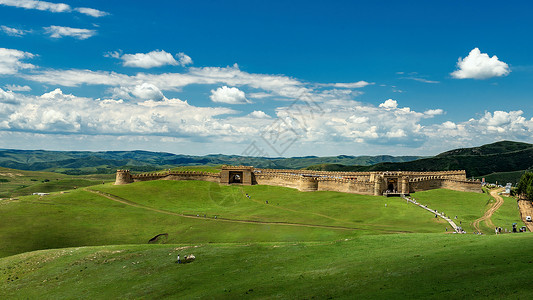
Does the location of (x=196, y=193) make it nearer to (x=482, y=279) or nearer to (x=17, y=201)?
(x=17, y=201)

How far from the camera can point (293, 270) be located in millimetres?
35938

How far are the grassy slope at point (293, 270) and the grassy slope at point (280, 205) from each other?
66.5 feet

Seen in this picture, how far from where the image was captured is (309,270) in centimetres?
3497

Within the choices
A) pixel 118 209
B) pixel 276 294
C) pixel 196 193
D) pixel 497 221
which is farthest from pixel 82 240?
pixel 497 221

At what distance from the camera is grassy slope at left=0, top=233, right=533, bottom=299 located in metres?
25.7

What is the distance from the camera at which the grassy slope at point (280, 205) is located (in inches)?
2687

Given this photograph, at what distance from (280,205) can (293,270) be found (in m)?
53.7

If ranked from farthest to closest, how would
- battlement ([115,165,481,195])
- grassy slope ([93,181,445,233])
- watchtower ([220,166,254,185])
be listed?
watchtower ([220,166,254,185])
battlement ([115,165,481,195])
grassy slope ([93,181,445,233])

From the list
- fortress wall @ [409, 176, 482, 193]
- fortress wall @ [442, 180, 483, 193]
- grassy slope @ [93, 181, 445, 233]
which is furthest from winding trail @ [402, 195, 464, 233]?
fortress wall @ [442, 180, 483, 193]

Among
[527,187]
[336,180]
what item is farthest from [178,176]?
[527,187]

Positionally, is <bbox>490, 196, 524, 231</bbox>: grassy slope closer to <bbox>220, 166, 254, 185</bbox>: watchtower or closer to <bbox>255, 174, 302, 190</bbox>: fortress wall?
<bbox>255, 174, 302, 190</bbox>: fortress wall

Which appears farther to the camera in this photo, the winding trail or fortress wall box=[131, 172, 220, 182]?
fortress wall box=[131, 172, 220, 182]

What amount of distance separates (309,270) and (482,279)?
48.8 ft

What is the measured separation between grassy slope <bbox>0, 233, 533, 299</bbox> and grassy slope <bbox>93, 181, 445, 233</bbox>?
66.5ft
